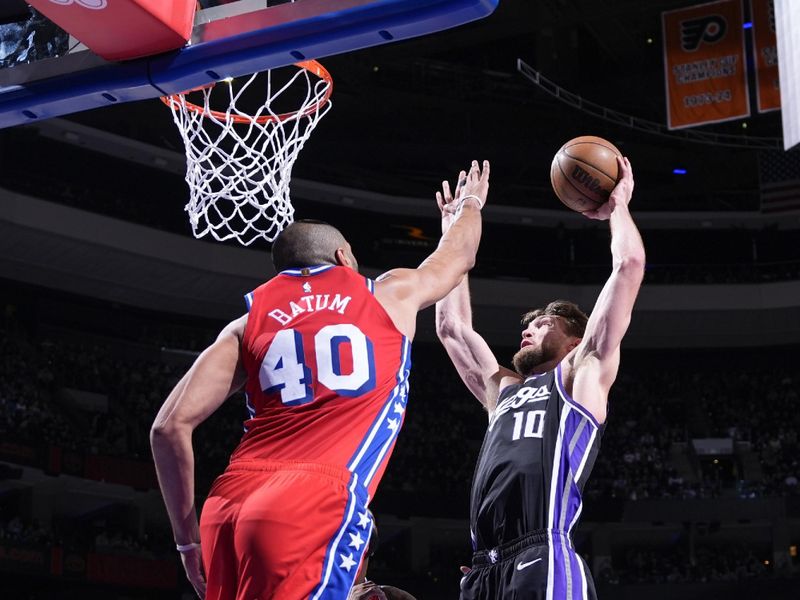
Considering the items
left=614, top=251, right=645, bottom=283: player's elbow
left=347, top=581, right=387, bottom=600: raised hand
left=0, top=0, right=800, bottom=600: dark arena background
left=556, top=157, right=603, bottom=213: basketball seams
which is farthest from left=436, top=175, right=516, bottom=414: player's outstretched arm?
left=0, top=0, right=800, bottom=600: dark arena background

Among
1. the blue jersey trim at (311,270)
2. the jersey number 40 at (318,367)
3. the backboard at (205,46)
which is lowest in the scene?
the jersey number 40 at (318,367)

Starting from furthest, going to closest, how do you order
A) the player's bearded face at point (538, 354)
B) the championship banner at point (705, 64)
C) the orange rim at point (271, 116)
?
the championship banner at point (705, 64), the orange rim at point (271, 116), the player's bearded face at point (538, 354)

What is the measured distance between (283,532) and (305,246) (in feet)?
3.07

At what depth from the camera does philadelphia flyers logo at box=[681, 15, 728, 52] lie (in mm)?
12617

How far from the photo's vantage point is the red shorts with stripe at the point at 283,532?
8.66 feet

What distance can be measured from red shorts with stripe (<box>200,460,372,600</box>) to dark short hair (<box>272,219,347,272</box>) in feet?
2.19

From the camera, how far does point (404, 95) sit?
20.1m

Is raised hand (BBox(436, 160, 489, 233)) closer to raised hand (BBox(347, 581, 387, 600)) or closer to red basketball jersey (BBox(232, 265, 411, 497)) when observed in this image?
red basketball jersey (BBox(232, 265, 411, 497))

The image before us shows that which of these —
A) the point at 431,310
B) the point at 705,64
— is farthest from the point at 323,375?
the point at 431,310

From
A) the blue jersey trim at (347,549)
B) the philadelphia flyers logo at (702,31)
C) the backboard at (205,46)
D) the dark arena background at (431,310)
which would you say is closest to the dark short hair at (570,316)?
the backboard at (205,46)

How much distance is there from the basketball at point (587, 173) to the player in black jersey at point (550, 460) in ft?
0.41

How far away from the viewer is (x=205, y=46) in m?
4.19

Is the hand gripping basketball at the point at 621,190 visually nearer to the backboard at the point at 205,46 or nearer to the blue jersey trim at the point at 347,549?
the backboard at the point at 205,46

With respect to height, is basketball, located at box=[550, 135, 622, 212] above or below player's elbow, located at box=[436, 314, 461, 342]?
above
